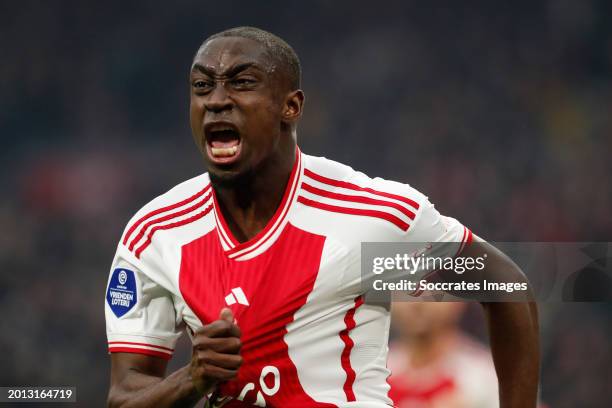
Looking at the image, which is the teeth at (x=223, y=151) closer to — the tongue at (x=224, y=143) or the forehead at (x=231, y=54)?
the tongue at (x=224, y=143)

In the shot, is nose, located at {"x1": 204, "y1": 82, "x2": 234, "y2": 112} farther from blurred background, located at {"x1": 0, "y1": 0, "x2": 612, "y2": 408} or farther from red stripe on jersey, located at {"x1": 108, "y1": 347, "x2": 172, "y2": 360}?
blurred background, located at {"x1": 0, "y1": 0, "x2": 612, "y2": 408}

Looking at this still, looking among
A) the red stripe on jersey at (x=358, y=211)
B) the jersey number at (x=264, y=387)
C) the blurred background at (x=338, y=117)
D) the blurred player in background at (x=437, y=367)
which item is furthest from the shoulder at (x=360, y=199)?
the blurred background at (x=338, y=117)

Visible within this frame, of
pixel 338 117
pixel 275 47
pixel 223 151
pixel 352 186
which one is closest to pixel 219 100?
pixel 223 151

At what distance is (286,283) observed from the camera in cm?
301

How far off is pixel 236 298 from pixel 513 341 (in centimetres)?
95

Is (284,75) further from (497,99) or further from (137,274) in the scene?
(497,99)

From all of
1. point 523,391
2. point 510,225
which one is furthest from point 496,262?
point 510,225

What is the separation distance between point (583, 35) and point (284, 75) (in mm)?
6340

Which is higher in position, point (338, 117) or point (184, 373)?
point (338, 117)

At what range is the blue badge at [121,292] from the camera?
10.3ft

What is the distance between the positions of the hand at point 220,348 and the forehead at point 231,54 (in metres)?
0.80

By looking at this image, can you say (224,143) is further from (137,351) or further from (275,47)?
(137,351)

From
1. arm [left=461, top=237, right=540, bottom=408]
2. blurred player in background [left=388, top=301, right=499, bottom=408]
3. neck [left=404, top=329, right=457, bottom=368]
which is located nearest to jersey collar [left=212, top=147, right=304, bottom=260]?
arm [left=461, top=237, right=540, bottom=408]

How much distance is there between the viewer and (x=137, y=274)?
3.14 metres
